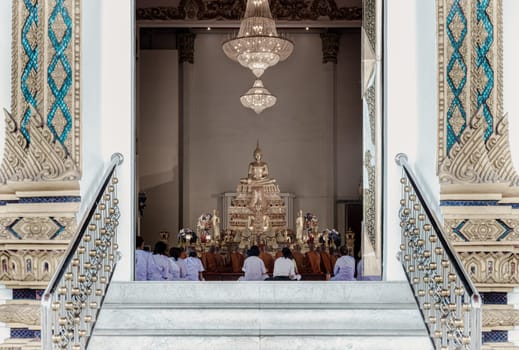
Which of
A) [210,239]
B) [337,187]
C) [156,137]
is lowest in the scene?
[210,239]

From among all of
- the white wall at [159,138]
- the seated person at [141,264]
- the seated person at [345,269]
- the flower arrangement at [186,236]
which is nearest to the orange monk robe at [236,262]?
the flower arrangement at [186,236]

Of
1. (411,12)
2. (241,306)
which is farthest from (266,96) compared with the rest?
(241,306)

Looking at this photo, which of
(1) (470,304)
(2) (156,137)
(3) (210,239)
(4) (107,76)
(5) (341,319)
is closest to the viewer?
(1) (470,304)

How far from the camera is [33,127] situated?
4871 mm

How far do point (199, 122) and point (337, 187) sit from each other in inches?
140

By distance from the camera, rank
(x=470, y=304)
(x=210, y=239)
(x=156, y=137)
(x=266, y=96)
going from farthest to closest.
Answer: (x=156, y=137) < (x=210, y=239) < (x=266, y=96) < (x=470, y=304)

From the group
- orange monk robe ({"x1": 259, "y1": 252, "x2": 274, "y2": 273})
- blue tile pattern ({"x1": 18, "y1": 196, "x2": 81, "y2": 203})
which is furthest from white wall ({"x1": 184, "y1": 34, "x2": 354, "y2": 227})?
blue tile pattern ({"x1": 18, "y1": 196, "x2": 81, "y2": 203})

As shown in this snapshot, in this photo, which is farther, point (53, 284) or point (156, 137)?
point (156, 137)

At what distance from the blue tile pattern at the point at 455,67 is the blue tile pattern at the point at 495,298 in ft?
3.50

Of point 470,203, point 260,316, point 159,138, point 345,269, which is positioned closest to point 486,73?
point 470,203

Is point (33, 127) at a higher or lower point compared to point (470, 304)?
higher

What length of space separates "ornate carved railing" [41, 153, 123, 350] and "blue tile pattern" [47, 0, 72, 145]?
0.44 meters

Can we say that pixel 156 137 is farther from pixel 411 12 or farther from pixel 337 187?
pixel 411 12

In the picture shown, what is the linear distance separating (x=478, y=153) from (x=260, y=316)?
1.87 m
